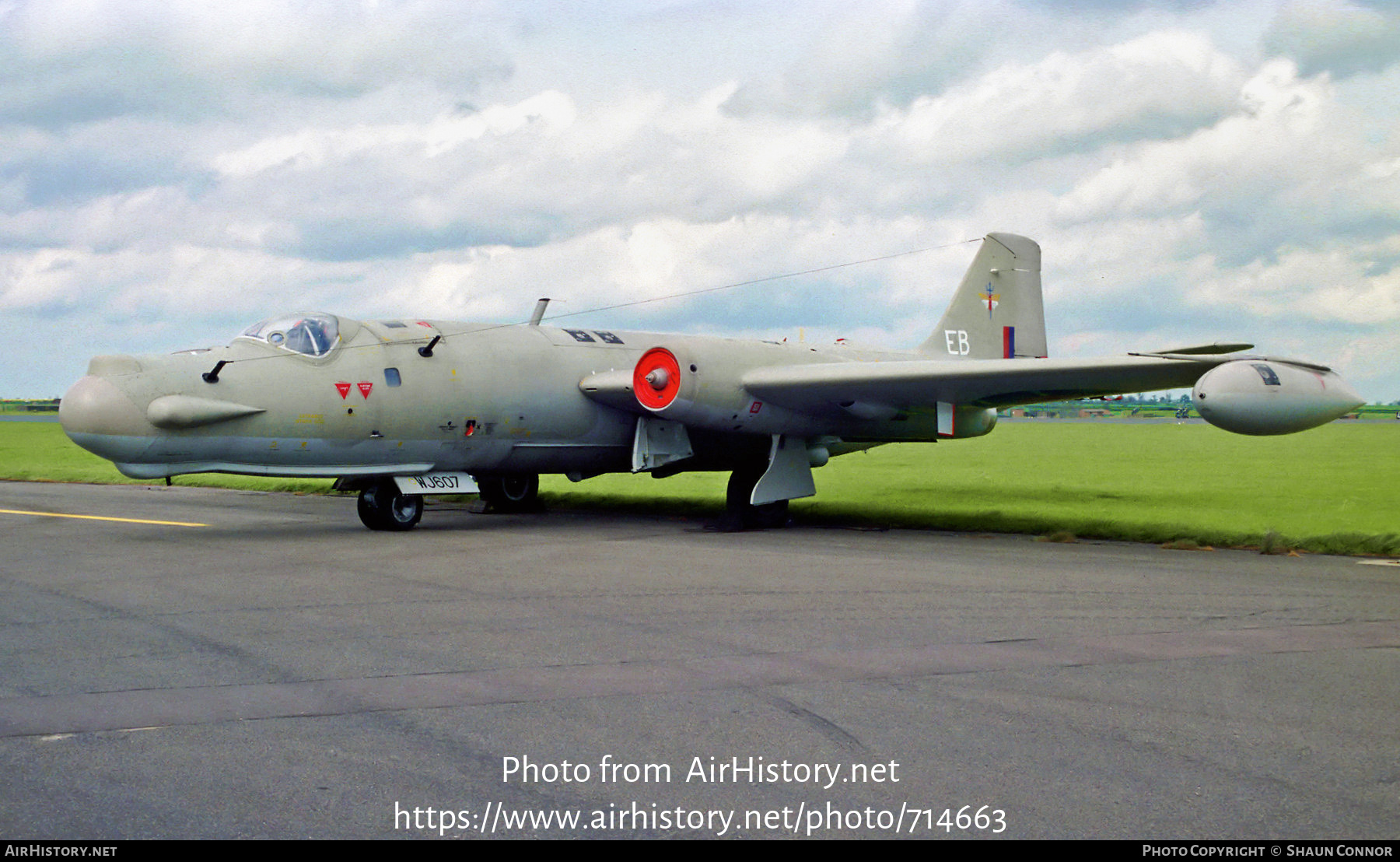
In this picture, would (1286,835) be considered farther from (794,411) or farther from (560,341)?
(560,341)

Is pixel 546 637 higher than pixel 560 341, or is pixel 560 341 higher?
pixel 560 341

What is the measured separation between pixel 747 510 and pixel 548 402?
3.51 meters

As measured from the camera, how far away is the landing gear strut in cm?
1652

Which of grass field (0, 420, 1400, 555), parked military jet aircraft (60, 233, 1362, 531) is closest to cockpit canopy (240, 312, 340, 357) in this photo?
parked military jet aircraft (60, 233, 1362, 531)

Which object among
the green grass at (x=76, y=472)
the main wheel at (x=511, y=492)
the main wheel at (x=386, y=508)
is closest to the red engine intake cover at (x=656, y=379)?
the main wheel at (x=386, y=508)

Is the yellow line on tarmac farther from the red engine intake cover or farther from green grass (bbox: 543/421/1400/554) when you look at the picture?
the red engine intake cover

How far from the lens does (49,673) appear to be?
6441 mm

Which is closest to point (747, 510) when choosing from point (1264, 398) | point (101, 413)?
point (1264, 398)

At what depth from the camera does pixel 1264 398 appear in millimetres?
11859

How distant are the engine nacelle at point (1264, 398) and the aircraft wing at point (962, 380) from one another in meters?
1.11

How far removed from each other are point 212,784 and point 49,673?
2.83m

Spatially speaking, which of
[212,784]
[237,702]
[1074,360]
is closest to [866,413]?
[1074,360]
